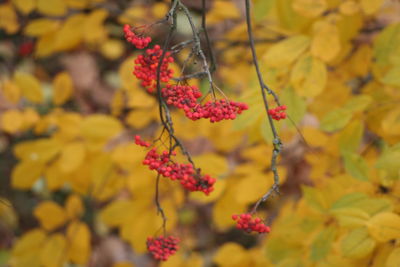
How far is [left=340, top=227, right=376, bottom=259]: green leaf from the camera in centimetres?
125

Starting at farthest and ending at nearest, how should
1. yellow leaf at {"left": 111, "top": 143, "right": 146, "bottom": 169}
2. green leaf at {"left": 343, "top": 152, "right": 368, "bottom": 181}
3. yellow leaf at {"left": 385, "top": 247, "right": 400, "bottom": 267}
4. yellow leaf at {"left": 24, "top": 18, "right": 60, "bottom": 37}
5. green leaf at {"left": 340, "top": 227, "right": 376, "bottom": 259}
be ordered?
yellow leaf at {"left": 24, "top": 18, "right": 60, "bottom": 37}
yellow leaf at {"left": 111, "top": 143, "right": 146, "bottom": 169}
green leaf at {"left": 343, "top": 152, "right": 368, "bottom": 181}
green leaf at {"left": 340, "top": 227, "right": 376, "bottom": 259}
yellow leaf at {"left": 385, "top": 247, "right": 400, "bottom": 267}

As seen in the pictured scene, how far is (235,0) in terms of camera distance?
15.3ft

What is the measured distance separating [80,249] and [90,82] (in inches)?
105

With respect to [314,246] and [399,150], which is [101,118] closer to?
[314,246]

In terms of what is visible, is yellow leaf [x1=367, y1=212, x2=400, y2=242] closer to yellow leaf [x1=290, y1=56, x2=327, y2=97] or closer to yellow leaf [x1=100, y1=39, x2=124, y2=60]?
yellow leaf [x1=290, y1=56, x2=327, y2=97]

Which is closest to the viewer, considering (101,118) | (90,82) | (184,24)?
(101,118)

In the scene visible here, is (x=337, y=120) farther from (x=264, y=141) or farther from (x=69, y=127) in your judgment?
(x=69, y=127)

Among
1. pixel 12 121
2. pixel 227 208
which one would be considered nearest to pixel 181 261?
pixel 227 208

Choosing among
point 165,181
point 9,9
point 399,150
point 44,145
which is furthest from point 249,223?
point 9,9

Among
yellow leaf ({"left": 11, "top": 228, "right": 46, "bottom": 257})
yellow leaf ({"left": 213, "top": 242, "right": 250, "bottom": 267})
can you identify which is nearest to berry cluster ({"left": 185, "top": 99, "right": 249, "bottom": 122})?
yellow leaf ({"left": 213, "top": 242, "right": 250, "bottom": 267})

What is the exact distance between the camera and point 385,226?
1173mm

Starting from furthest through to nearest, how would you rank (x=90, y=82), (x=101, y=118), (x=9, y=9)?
(x=90, y=82)
(x=9, y=9)
(x=101, y=118)

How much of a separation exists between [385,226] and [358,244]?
0.38 ft

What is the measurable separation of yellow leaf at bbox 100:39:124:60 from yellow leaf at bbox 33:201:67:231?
2.67 metres
